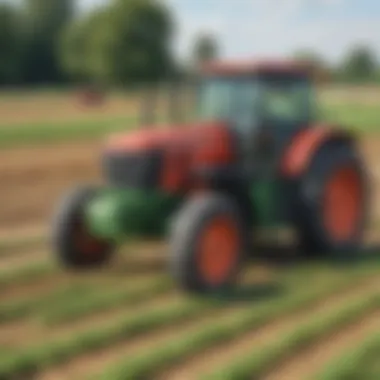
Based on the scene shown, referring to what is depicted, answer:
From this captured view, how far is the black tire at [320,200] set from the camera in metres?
9.03

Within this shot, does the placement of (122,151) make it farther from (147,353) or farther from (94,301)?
(147,353)

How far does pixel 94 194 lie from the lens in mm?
8664

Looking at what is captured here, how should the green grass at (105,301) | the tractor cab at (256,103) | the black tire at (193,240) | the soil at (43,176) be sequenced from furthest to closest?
the soil at (43,176) < the tractor cab at (256,103) < the black tire at (193,240) < the green grass at (105,301)

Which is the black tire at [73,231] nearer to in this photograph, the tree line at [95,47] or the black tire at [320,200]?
the black tire at [320,200]

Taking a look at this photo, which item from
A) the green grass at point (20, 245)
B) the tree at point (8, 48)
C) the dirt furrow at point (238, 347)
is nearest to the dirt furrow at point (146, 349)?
the dirt furrow at point (238, 347)

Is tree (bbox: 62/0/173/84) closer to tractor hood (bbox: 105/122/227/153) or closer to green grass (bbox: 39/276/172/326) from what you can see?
tractor hood (bbox: 105/122/227/153)

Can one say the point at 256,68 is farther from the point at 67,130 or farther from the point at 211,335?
the point at 67,130

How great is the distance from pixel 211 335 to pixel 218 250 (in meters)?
1.53

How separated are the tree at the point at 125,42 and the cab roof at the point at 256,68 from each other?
2241 inches

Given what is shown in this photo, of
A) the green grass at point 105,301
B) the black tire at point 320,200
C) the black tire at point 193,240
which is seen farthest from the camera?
the black tire at point 320,200

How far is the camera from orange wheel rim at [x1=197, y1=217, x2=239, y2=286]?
7.67 meters

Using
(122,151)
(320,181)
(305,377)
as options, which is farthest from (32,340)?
(320,181)

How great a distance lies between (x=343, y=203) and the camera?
9656mm

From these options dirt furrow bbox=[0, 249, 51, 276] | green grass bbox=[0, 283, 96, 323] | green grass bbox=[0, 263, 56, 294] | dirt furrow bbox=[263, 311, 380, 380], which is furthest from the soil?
dirt furrow bbox=[263, 311, 380, 380]
